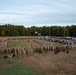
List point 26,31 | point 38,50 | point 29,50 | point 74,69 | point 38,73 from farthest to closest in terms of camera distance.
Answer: point 26,31
point 38,50
point 29,50
point 74,69
point 38,73

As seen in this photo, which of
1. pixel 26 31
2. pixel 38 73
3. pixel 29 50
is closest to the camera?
pixel 38 73

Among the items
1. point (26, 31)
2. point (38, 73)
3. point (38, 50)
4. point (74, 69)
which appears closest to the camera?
point (38, 73)

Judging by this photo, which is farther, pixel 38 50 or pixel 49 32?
pixel 49 32

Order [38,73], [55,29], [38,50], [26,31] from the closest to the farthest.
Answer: [38,73]
[38,50]
[55,29]
[26,31]

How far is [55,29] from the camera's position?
142 meters

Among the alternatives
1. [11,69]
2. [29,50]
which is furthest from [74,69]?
[29,50]

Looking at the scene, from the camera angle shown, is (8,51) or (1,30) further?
(1,30)

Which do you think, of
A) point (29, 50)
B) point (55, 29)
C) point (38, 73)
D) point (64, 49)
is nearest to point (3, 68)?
point (38, 73)

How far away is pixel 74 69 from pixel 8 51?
22.4m

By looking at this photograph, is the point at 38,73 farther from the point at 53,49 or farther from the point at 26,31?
the point at 26,31

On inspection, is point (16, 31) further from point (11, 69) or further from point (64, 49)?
point (11, 69)

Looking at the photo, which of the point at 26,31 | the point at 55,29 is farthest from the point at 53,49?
the point at 26,31

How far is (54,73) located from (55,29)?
114079 millimetres

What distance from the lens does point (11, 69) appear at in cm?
3067
